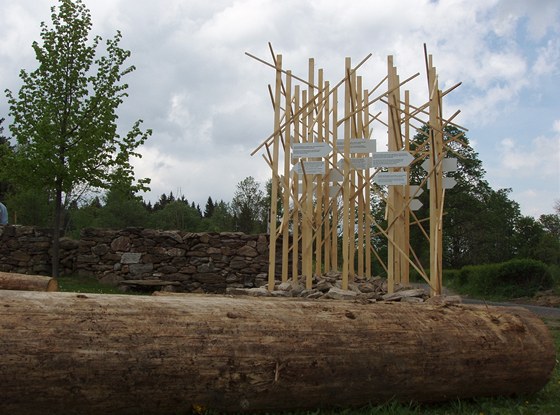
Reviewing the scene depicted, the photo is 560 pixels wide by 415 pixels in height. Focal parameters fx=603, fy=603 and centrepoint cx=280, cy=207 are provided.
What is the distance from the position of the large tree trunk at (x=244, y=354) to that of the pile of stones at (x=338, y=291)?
287cm

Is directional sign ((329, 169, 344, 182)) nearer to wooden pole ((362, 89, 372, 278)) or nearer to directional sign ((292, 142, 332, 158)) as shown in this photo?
wooden pole ((362, 89, 372, 278))

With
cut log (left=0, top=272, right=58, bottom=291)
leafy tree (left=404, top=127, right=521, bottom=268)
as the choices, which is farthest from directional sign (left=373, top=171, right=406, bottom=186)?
leafy tree (left=404, top=127, right=521, bottom=268)

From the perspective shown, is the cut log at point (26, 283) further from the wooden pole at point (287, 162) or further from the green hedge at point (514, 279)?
the green hedge at point (514, 279)

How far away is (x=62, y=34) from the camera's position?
1216 centimetres

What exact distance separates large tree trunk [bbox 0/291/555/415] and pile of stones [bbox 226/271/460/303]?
287 cm

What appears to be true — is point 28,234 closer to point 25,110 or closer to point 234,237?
point 25,110

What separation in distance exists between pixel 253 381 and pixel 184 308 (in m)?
0.56

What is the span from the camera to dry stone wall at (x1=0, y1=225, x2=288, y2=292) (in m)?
11.6

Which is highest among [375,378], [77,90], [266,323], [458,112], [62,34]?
[62,34]

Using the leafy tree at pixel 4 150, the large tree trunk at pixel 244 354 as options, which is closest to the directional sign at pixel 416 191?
the large tree trunk at pixel 244 354

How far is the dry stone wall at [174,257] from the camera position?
11.6 meters

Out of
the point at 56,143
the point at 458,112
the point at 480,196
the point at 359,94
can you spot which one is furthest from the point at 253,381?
the point at 480,196

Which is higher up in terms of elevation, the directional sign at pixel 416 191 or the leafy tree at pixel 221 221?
the leafy tree at pixel 221 221

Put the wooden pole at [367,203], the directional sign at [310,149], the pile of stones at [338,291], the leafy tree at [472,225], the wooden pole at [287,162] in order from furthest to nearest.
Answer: the leafy tree at [472,225]
the wooden pole at [287,162]
the wooden pole at [367,203]
the directional sign at [310,149]
the pile of stones at [338,291]
